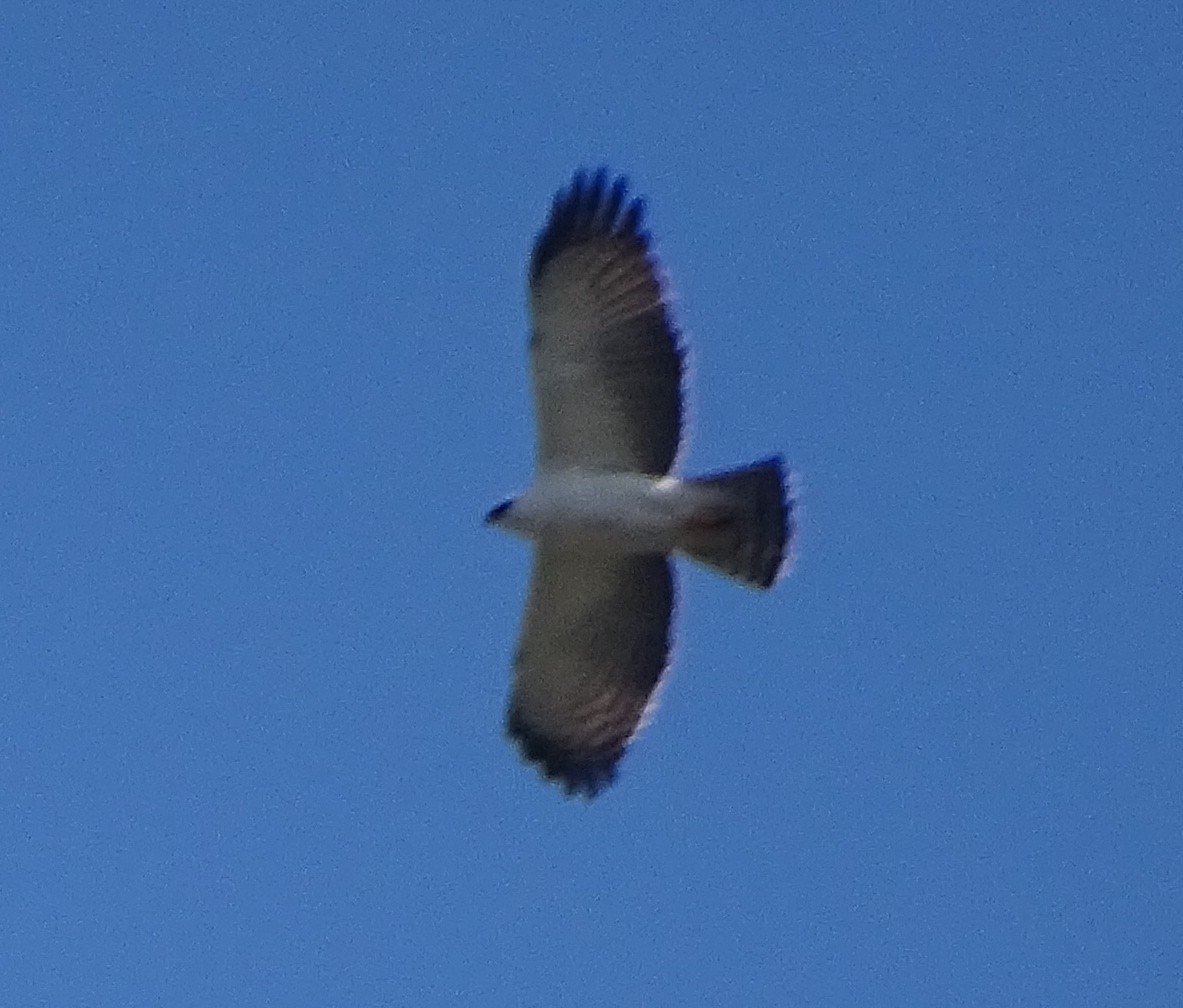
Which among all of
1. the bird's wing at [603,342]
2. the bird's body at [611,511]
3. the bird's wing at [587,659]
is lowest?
the bird's wing at [587,659]

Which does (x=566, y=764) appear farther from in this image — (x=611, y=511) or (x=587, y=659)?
(x=611, y=511)

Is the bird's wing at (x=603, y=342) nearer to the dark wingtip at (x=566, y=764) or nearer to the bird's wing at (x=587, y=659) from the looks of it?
the bird's wing at (x=587, y=659)

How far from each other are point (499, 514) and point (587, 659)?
804 millimetres

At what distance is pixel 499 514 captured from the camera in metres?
16.2

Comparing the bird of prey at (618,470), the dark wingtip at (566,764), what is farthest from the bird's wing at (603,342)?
the dark wingtip at (566,764)

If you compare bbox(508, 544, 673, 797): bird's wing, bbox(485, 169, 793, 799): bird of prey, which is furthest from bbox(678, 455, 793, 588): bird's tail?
bbox(508, 544, 673, 797): bird's wing

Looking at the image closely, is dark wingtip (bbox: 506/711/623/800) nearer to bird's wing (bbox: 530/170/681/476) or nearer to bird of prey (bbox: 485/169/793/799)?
bird of prey (bbox: 485/169/793/799)

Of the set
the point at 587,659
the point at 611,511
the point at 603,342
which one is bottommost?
the point at 587,659

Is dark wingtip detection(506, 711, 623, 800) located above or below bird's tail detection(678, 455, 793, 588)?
below

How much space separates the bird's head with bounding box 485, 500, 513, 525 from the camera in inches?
635

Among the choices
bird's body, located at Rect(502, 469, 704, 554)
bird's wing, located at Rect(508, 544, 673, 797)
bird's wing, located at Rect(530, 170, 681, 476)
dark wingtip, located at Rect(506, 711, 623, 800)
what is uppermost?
bird's wing, located at Rect(530, 170, 681, 476)

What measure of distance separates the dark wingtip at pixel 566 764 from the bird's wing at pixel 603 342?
132cm

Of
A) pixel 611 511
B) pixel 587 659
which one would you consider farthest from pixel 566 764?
pixel 611 511

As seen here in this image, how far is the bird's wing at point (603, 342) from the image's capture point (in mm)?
15906
